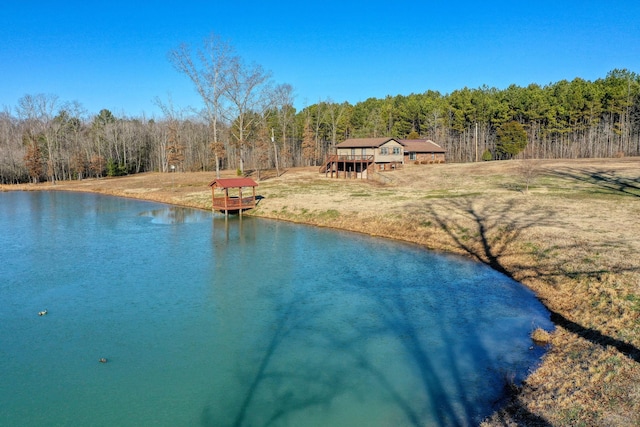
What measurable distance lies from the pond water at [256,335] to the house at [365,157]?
1413 inches

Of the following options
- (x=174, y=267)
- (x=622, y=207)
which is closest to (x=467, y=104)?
(x=622, y=207)

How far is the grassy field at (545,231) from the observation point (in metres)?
11.2

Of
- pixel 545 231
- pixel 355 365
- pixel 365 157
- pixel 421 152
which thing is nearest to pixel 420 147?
pixel 421 152

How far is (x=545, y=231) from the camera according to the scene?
2589 cm

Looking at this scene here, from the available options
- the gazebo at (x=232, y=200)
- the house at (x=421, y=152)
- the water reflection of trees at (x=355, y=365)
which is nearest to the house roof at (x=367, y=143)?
the house at (x=421, y=152)

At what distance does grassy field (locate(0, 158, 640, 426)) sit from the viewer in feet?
36.8

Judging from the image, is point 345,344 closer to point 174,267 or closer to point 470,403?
point 470,403

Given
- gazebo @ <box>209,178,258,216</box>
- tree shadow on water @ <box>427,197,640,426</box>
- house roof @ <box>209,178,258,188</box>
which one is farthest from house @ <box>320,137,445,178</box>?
tree shadow on water @ <box>427,197,640,426</box>

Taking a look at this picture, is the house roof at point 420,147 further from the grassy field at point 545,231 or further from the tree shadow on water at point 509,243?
the tree shadow on water at point 509,243

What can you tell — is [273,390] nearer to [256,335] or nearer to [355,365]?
[355,365]

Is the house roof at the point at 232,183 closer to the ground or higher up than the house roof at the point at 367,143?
closer to the ground

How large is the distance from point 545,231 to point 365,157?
40228 millimetres

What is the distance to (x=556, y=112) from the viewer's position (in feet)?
271

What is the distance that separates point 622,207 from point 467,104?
207ft
